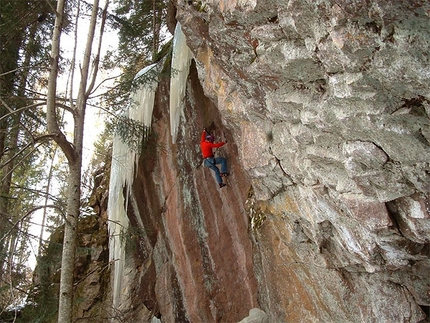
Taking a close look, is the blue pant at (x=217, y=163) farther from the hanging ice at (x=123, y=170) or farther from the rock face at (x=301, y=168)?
the hanging ice at (x=123, y=170)

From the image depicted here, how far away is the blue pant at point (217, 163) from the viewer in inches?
239

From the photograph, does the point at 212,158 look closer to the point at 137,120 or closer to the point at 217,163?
the point at 217,163

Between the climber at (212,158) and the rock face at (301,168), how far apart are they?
0.56 feet

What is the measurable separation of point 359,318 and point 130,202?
4568 millimetres

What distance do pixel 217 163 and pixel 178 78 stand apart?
157 cm

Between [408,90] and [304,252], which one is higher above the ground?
[408,90]

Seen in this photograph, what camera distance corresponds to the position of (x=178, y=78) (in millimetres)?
6594

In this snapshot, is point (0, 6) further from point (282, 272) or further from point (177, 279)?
point (282, 272)

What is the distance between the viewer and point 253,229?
228 inches

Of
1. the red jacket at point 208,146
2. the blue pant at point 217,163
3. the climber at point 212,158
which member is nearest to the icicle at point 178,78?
the climber at point 212,158

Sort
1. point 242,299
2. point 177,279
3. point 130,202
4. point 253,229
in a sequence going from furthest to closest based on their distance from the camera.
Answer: point 130,202
point 177,279
point 242,299
point 253,229

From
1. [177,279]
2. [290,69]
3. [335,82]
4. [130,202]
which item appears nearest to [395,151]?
[335,82]

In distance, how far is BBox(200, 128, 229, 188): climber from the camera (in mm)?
6023

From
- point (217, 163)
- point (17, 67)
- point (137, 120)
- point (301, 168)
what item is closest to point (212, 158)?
point (217, 163)
